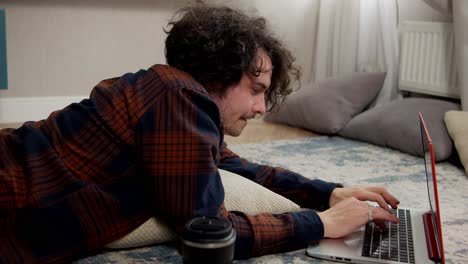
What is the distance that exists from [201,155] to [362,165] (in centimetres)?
141

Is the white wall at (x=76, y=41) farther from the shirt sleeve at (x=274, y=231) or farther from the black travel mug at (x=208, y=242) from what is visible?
the black travel mug at (x=208, y=242)

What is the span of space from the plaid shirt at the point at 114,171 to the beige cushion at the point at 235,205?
3.3 inches

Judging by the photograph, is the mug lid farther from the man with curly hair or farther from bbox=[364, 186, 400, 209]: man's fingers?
bbox=[364, 186, 400, 209]: man's fingers

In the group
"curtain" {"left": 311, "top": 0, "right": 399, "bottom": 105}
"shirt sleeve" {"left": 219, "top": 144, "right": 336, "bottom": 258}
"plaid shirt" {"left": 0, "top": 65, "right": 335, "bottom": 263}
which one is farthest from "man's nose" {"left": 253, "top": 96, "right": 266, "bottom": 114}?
"curtain" {"left": 311, "top": 0, "right": 399, "bottom": 105}

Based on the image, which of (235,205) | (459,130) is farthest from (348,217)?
(459,130)

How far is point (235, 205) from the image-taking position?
1.43 m

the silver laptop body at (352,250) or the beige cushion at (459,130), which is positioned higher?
the silver laptop body at (352,250)

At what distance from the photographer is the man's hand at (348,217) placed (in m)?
1.28

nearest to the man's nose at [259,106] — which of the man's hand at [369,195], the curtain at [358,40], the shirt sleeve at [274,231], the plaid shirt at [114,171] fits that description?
the plaid shirt at [114,171]

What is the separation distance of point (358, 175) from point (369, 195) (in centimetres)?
81

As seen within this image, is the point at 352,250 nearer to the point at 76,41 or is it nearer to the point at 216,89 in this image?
the point at 216,89

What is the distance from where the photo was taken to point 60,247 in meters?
1.16

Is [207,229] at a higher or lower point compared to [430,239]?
higher

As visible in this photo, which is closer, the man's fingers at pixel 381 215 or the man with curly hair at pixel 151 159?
the man with curly hair at pixel 151 159
